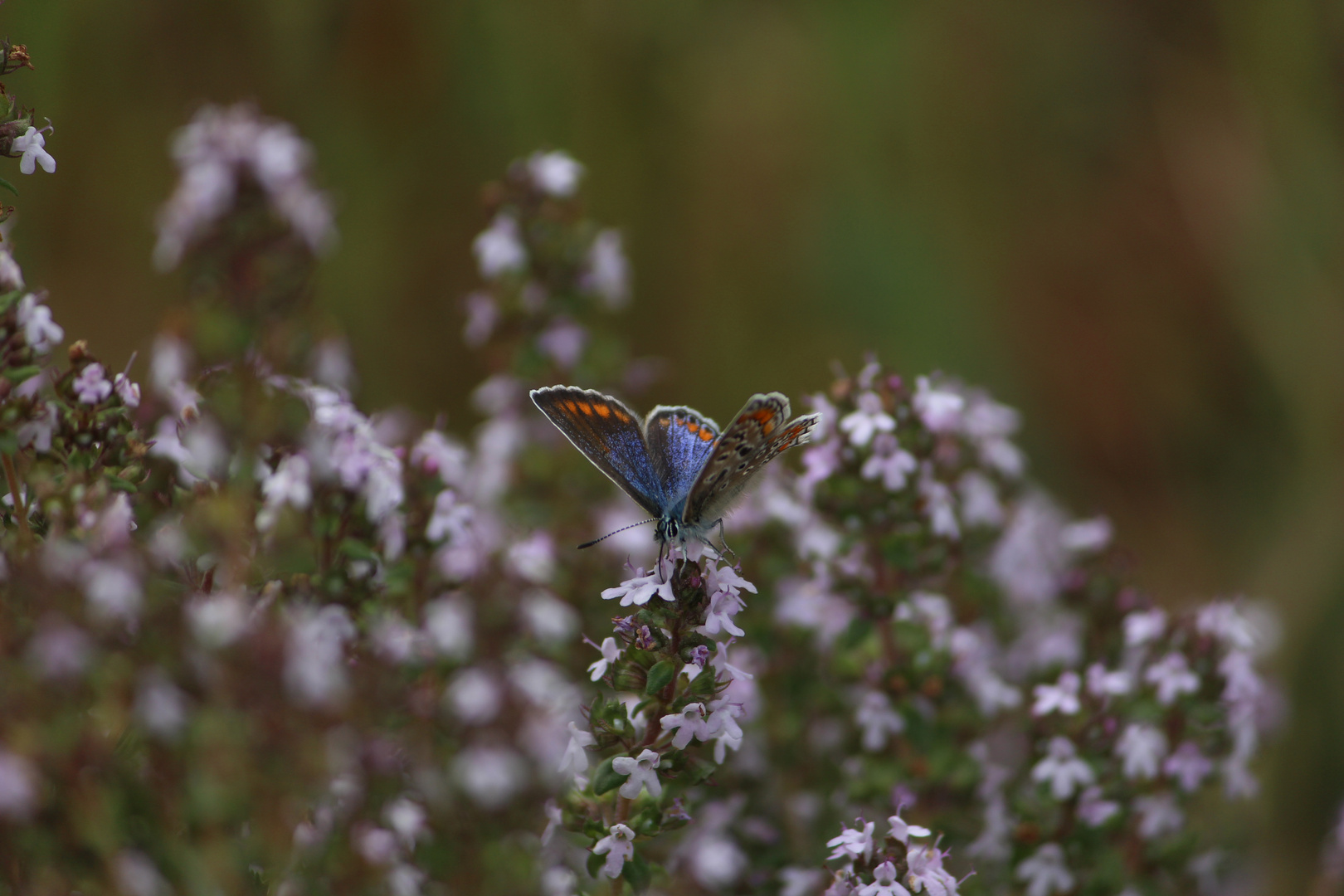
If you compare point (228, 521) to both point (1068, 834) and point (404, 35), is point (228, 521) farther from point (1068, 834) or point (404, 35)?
point (404, 35)

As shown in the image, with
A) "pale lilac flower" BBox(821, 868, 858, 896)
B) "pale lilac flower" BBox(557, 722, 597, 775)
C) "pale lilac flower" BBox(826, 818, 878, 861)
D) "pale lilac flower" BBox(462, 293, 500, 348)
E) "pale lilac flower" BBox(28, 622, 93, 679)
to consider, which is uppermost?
"pale lilac flower" BBox(462, 293, 500, 348)

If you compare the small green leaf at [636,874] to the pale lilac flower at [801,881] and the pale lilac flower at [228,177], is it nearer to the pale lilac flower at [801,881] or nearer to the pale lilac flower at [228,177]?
the pale lilac flower at [801,881]

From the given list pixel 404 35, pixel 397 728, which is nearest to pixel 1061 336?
pixel 404 35

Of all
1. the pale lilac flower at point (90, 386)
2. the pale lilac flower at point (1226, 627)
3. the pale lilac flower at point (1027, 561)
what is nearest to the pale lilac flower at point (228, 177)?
the pale lilac flower at point (90, 386)

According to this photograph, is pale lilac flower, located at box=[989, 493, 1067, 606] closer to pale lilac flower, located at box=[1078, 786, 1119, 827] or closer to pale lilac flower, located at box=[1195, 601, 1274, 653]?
pale lilac flower, located at box=[1195, 601, 1274, 653]

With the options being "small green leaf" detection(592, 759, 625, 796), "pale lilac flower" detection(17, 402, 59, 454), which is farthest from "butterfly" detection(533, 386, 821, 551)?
"pale lilac flower" detection(17, 402, 59, 454)

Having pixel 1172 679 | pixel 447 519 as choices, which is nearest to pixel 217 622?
pixel 447 519
